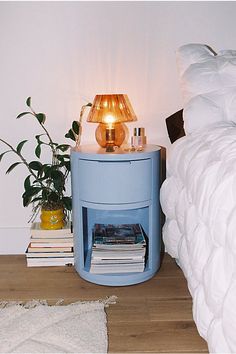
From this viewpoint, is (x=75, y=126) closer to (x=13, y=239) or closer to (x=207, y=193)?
(x=13, y=239)

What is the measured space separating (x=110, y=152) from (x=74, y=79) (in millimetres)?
509

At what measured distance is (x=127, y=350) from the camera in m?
1.24

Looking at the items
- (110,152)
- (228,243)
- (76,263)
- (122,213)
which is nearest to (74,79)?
(110,152)

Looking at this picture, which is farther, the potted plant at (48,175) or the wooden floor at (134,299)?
the potted plant at (48,175)

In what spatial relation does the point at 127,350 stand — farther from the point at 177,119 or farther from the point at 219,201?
the point at 177,119

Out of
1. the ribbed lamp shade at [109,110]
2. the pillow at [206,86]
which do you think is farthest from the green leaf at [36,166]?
the pillow at [206,86]

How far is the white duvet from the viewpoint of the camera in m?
0.85

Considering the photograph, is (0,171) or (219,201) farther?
(0,171)

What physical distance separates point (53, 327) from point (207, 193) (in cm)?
75

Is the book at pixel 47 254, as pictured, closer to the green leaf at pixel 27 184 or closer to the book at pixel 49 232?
the book at pixel 49 232

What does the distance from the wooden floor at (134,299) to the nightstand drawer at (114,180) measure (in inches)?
15.7

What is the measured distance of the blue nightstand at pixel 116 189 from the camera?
5.15 feet

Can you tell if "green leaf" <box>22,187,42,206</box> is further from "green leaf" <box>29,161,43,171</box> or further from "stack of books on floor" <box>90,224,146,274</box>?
"stack of books on floor" <box>90,224,146,274</box>

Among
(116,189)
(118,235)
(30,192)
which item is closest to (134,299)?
(118,235)
